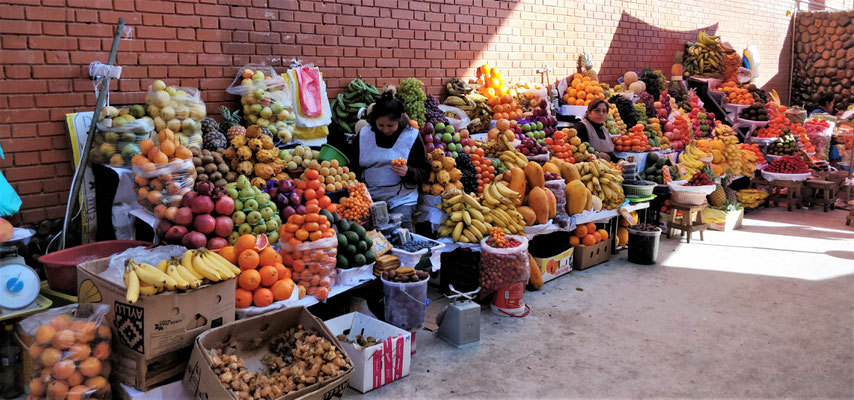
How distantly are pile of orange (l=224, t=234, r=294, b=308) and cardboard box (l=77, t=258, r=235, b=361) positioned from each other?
11.7 inches

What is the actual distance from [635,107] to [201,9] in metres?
6.01

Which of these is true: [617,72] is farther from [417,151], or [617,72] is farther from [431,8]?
[417,151]

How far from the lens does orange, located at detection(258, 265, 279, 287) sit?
3.77 m

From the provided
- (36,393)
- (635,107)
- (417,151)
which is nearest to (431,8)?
(417,151)

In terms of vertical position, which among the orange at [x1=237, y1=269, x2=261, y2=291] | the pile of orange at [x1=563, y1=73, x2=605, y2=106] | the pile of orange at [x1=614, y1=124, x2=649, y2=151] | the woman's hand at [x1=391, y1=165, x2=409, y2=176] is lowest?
the orange at [x1=237, y1=269, x2=261, y2=291]

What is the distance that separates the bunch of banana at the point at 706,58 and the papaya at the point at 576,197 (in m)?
6.78

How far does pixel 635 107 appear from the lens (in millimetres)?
8594

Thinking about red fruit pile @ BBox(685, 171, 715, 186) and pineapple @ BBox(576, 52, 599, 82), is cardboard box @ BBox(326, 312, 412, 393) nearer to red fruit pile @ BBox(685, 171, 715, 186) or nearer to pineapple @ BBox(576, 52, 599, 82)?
red fruit pile @ BBox(685, 171, 715, 186)

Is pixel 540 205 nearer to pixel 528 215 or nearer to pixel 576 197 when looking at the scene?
pixel 528 215

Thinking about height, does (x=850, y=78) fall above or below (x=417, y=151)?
above

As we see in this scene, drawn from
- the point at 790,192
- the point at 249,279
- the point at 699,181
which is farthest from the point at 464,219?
the point at 790,192

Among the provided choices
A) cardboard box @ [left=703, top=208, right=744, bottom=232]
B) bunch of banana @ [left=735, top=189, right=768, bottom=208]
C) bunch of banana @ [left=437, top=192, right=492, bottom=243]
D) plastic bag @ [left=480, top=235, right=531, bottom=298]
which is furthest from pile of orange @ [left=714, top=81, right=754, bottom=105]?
plastic bag @ [left=480, top=235, right=531, bottom=298]

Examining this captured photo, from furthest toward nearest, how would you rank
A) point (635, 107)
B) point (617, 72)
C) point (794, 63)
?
point (794, 63) < point (617, 72) < point (635, 107)

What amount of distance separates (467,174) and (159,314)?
3249 mm
